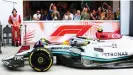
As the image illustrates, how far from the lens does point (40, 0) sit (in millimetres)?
14336

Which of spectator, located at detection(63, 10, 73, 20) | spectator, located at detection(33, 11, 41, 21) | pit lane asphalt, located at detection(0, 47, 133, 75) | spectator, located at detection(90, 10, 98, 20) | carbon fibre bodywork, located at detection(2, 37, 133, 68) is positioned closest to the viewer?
pit lane asphalt, located at detection(0, 47, 133, 75)

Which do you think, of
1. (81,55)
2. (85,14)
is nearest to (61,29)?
(85,14)

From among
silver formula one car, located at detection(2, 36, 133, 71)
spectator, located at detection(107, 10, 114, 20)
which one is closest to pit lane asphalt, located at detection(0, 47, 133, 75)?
silver formula one car, located at detection(2, 36, 133, 71)

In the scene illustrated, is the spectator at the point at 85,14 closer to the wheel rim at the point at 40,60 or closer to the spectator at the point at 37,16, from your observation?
the spectator at the point at 37,16

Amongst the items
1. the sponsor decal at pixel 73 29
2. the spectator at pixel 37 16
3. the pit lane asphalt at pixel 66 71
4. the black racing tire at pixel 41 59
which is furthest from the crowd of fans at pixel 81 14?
the black racing tire at pixel 41 59

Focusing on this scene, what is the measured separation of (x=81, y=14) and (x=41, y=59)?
695cm

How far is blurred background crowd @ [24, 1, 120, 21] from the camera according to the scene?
565 inches

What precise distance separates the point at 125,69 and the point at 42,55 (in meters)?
1.99

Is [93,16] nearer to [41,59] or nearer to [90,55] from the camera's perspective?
[90,55]

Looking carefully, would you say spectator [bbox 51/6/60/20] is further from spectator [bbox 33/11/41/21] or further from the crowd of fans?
spectator [bbox 33/11/41/21]

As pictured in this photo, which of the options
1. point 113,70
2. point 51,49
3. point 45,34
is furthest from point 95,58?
point 45,34

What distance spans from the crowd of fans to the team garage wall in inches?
7.8

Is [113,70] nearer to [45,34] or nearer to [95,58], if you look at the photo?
[95,58]

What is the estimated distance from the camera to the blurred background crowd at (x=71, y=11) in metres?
14.3
